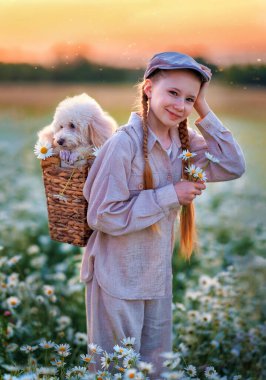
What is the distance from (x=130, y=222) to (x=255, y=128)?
265cm

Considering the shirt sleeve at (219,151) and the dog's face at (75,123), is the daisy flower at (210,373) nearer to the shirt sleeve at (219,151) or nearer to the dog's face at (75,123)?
the shirt sleeve at (219,151)

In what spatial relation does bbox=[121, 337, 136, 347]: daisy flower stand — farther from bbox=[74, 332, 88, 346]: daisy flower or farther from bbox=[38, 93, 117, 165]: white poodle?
bbox=[74, 332, 88, 346]: daisy flower

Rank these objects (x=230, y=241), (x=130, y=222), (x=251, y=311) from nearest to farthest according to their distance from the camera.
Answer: (x=130, y=222) < (x=251, y=311) < (x=230, y=241)

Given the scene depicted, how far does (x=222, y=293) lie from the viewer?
3469mm

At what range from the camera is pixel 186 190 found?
2.25 m

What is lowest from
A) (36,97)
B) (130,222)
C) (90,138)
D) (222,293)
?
(222,293)

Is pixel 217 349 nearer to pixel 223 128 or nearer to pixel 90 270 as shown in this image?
pixel 90 270

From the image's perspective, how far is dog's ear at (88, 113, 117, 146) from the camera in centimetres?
241

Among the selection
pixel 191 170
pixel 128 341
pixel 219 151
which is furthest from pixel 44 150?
pixel 128 341

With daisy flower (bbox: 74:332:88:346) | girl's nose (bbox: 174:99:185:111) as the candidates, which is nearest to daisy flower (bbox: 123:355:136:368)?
girl's nose (bbox: 174:99:185:111)

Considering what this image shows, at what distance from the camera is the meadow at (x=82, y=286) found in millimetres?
2910

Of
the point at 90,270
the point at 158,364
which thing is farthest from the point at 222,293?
the point at 90,270

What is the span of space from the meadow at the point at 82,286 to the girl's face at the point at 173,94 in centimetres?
44

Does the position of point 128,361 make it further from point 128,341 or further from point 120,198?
point 120,198
